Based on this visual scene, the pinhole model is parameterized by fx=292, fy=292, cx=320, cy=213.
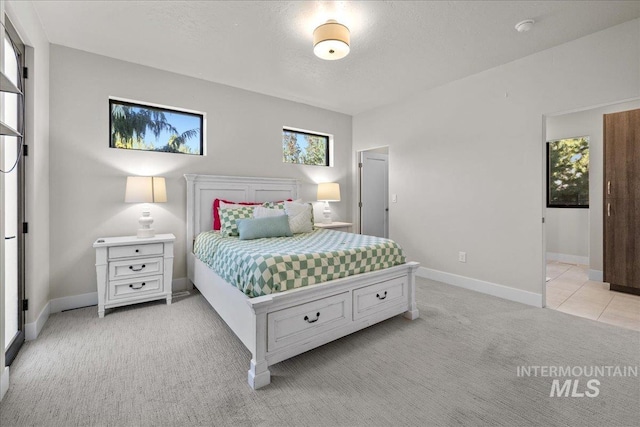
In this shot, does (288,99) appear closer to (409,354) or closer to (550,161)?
(409,354)

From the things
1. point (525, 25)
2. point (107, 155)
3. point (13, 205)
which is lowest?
point (13, 205)

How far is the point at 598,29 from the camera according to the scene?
2.65 m

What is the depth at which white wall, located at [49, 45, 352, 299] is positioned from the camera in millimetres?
2980

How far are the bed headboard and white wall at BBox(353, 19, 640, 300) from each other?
1971 mm

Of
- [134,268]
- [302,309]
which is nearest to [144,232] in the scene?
[134,268]

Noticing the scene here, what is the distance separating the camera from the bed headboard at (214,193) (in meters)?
3.64

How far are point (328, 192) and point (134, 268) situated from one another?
111 inches

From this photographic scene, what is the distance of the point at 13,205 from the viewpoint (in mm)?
2230

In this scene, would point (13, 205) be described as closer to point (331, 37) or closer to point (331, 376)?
point (331, 376)

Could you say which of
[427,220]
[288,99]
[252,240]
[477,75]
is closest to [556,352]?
[427,220]

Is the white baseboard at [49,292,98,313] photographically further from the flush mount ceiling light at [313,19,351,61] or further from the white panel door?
the white panel door

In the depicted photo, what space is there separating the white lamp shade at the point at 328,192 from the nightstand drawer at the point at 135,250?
2.44m

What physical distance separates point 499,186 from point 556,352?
1874mm

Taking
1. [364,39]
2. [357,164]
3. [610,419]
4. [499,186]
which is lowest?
[610,419]
